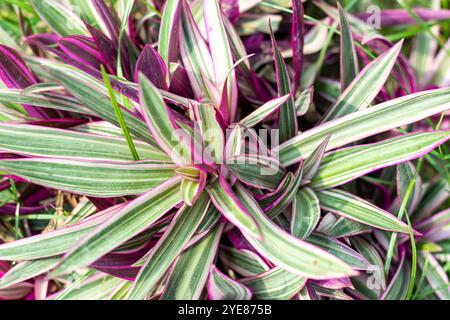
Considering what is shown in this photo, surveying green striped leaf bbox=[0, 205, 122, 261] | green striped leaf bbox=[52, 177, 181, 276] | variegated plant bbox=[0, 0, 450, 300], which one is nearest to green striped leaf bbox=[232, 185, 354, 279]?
variegated plant bbox=[0, 0, 450, 300]

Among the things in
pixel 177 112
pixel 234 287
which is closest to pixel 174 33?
pixel 177 112

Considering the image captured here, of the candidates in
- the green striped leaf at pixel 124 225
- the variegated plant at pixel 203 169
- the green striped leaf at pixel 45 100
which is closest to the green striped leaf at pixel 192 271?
the variegated plant at pixel 203 169

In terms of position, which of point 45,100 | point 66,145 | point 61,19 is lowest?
point 66,145

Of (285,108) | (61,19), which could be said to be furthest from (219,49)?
(61,19)

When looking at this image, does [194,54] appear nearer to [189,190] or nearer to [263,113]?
[263,113]

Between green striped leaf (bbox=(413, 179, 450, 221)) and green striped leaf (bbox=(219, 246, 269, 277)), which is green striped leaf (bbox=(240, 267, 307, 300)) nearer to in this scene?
green striped leaf (bbox=(219, 246, 269, 277))

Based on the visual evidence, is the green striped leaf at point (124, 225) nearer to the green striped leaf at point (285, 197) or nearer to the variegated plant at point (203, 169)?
the variegated plant at point (203, 169)
